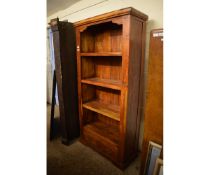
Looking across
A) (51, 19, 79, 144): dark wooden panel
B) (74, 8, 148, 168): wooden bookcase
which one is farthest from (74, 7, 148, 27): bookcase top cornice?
(51, 19, 79, 144): dark wooden panel

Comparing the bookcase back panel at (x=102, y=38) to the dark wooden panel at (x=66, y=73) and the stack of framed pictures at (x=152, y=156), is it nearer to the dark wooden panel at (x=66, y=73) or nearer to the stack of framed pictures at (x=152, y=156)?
the dark wooden panel at (x=66, y=73)

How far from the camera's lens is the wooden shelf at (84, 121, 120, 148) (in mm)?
1946

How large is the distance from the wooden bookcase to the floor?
9 cm

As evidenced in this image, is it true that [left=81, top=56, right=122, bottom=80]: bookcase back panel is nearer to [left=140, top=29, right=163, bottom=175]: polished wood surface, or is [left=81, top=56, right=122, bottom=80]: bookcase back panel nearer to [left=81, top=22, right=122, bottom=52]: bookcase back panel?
[left=81, top=22, right=122, bottom=52]: bookcase back panel

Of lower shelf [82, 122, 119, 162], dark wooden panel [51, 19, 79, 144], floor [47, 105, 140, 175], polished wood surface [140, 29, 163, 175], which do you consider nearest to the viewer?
polished wood surface [140, 29, 163, 175]

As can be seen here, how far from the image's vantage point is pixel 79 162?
1.95 m

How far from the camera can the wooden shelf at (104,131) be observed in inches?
76.6

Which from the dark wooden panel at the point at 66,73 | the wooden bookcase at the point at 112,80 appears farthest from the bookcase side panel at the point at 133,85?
the dark wooden panel at the point at 66,73

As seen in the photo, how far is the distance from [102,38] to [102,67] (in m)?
0.42

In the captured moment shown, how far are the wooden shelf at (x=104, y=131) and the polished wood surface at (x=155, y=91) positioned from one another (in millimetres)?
523

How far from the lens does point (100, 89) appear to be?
7.61 ft

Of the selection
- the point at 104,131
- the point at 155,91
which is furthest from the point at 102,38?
the point at 104,131

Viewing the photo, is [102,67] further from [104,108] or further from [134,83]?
[134,83]
